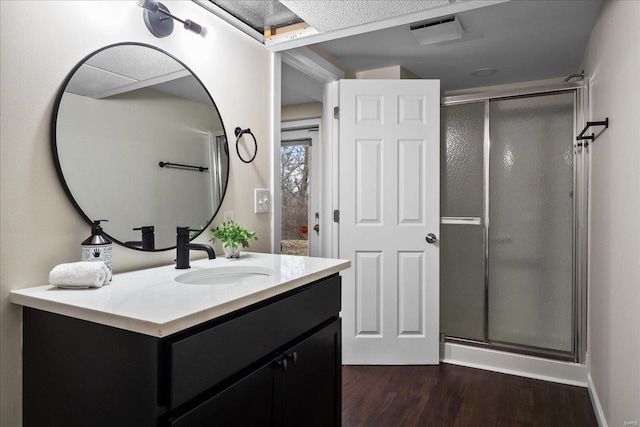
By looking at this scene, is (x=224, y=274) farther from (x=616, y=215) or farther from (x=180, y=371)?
(x=616, y=215)

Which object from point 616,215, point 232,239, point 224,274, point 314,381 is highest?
point 616,215

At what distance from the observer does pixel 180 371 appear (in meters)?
0.88

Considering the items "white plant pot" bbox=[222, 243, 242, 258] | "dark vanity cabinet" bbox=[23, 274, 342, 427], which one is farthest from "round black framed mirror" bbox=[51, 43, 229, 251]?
"dark vanity cabinet" bbox=[23, 274, 342, 427]

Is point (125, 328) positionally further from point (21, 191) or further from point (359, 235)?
point (359, 235)

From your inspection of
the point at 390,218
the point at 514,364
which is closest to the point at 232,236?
the point at 390,218

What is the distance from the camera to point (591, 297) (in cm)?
236

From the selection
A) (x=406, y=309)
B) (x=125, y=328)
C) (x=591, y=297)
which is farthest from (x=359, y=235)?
(x=125, y=328)

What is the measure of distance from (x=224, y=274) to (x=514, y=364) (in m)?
2.16

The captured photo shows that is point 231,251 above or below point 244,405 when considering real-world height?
above

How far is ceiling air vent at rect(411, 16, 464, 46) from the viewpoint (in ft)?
7.48

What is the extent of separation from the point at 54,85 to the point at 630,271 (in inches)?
82.1

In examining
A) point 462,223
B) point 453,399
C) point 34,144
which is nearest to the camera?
point 34,144

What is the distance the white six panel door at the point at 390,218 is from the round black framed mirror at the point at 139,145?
3.83 ft

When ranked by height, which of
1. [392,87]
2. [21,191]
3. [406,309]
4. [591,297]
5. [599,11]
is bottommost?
[406,309]
